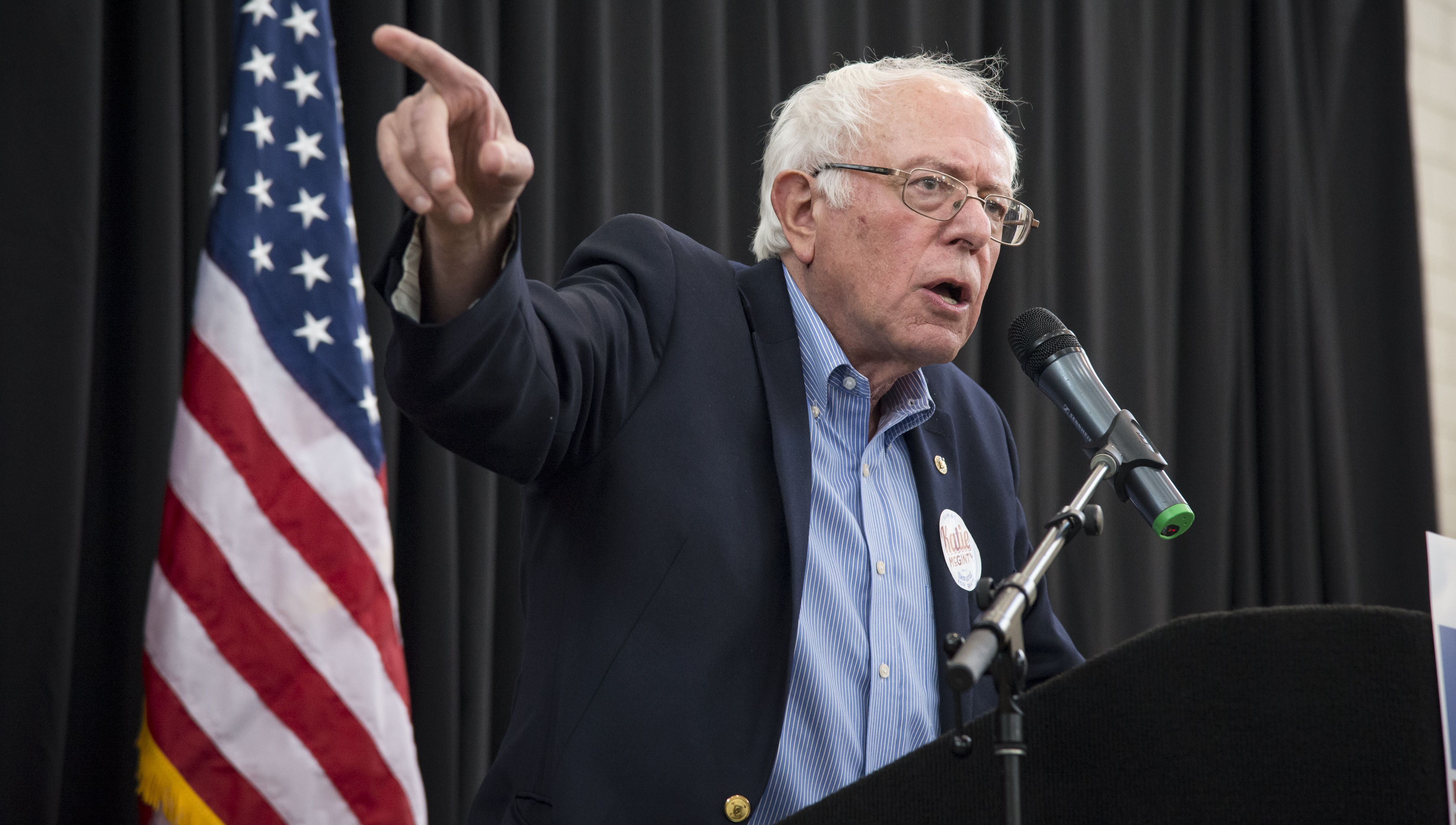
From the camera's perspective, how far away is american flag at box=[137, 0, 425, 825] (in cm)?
168

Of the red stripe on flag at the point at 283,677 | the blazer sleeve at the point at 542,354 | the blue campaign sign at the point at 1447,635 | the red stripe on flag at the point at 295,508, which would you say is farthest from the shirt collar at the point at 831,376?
the blue campaign sign at the point at 1447,635

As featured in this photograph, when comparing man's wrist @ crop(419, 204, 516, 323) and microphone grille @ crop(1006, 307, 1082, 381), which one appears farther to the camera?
microphone grille @ crop(1006, 307, 1082, 381)

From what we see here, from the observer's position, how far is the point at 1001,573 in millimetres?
1818

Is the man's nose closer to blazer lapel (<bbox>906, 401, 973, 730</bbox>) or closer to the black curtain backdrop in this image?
blazer lapel (<bbox>906, 401, 973, 730</bbox>)

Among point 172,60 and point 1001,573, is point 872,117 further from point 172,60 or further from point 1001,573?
point 172,60

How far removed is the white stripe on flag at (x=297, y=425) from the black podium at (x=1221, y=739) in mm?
970

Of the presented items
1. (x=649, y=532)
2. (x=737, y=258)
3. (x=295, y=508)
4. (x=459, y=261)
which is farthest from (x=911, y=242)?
(x=737, y=258)

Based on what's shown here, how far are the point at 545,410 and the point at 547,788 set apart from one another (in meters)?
0.45

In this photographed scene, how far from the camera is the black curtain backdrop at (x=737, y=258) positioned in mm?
A: 2051

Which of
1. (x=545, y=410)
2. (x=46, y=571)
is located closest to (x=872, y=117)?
(x=545, y=410)

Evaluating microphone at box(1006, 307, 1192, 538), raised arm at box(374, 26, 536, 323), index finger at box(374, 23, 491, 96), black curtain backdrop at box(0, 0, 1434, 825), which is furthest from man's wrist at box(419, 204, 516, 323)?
black curtain backdrop at box(0, 0, 1434, 825)

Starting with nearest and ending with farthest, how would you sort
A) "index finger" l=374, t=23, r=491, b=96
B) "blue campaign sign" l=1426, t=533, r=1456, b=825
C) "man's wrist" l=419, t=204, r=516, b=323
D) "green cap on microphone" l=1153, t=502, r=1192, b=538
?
1. "blue campaign sign" l=1426, t=533, r=1456, b=825
2. "index finger" l=374, t=23, r=491, b=96
3. "man's wrist" l=419, t=204, r=516, b=323
4. "green cap on microphone" l=1153, t=502, r=1192, b=538

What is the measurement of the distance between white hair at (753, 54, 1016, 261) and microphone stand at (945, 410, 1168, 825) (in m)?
0.82

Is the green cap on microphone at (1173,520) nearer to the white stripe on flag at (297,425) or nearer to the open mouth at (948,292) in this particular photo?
the open mouth at (948,292)
